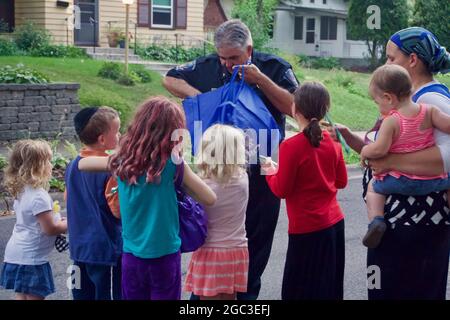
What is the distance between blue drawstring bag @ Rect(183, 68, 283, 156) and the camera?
14.1ft

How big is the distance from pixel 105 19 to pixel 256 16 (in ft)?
19.7

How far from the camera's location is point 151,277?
388 centimetres

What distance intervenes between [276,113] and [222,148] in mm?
697

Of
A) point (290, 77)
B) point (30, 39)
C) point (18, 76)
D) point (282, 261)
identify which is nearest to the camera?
point (290, 77)

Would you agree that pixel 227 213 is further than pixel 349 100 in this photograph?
No

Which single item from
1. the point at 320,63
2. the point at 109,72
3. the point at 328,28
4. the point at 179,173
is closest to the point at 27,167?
the point at 179,173

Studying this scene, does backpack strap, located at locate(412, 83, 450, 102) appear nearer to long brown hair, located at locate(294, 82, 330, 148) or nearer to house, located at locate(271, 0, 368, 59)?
long brown hair, located at locate(294, 82, 330, 148)

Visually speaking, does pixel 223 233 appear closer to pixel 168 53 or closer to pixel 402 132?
pixel 402 132

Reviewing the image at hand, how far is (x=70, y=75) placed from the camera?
56.9 feet

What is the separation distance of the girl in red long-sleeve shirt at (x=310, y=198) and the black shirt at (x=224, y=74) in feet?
1.55

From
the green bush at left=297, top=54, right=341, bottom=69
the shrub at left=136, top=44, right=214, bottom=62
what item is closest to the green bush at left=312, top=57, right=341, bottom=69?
the green bush at left=297, top=54, right=341, bottom=69

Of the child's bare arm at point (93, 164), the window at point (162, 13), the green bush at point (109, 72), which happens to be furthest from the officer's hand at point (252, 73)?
the window at point (162, 13)

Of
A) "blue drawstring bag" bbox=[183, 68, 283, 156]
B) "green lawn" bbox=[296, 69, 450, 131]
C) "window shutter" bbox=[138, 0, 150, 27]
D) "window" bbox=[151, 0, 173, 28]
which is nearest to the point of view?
"blue drawstring bag" bbox=[183, 68, 283, 156]
